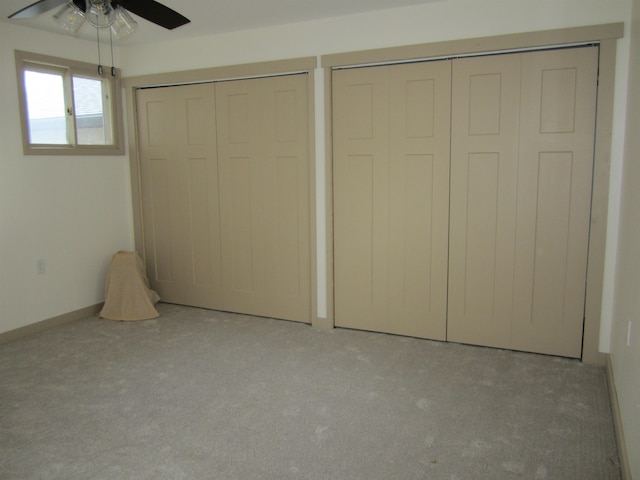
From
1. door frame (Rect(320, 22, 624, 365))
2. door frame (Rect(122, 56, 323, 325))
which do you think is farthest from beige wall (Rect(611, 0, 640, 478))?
door frame (Rect(122, 56, 323, 325))

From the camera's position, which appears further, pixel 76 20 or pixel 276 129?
pixel 276 129

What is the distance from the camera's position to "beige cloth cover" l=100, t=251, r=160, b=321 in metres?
4.38

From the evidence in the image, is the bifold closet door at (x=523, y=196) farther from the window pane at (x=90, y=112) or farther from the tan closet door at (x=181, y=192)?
the window pane at (x=90, y=112)

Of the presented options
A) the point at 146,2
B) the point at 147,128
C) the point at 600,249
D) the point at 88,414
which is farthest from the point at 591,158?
the point at 147,128

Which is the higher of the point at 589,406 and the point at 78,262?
the point at 78,262

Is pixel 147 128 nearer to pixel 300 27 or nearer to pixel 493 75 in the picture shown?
pixel 300 27

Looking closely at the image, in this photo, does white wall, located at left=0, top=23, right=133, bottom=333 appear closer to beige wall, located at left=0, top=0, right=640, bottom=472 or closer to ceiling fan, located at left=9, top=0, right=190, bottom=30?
beige wall, located at left=0, top=0, right=640, bottom=472

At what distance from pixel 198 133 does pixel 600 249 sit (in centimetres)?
329

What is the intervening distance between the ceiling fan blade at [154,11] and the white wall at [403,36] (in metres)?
1.51

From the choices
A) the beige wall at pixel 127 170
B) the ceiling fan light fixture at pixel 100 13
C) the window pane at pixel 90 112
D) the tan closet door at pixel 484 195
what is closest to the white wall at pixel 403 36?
the beige wall at pixel 127 170

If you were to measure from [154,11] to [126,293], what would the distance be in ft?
8.90

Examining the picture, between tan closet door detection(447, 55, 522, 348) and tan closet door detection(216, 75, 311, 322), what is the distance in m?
1.20

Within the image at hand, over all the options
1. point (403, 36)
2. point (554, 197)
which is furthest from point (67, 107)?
point (554, 197)

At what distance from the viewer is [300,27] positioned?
386 centimetres
